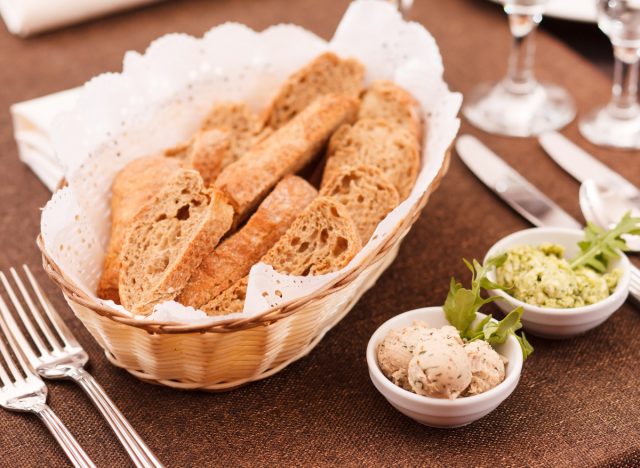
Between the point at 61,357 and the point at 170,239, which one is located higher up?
the point at 170,239

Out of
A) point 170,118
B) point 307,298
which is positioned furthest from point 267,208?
point 170,118

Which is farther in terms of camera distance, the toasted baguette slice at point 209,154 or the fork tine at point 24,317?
the toasted baguette slice at point 209,154

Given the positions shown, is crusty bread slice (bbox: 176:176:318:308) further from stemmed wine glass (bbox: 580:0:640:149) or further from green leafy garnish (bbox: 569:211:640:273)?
stemmed wine glass (bbox: 580:0:640:149)

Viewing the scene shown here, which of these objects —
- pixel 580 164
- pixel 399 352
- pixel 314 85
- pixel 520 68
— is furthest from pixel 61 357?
pixel 520 68

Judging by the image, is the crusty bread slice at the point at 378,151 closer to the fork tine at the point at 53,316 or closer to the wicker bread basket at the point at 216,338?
the wicker bread basket at the point at 216,338

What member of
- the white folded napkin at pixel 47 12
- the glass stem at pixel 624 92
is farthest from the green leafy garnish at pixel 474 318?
the white folded napkin at pixel 47 12

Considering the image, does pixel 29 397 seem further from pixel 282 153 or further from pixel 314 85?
pixel 314 85

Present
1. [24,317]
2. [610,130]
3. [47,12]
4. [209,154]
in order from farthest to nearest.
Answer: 1. [47,12]
2. [610,130]
3. [209,154]
4. [24,317]
